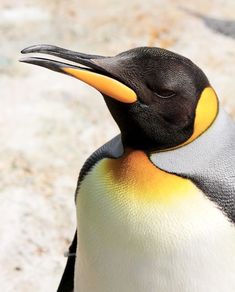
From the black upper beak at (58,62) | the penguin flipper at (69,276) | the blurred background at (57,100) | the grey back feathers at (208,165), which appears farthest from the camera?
the blurred background at (57,100)

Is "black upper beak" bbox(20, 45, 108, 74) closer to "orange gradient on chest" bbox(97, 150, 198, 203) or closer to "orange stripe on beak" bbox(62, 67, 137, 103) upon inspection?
"orange stripe on beak" bbox(62, 67, 137, 103)

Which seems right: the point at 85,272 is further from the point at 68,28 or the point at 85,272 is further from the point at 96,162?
the point at 68,28

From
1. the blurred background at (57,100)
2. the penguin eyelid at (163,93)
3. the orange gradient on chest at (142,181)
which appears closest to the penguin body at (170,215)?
the orange gradient on chest at (142,181)

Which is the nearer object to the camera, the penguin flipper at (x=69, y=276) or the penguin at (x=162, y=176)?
the penguin at (x=162, y=176)

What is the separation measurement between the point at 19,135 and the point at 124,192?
237 centimetres

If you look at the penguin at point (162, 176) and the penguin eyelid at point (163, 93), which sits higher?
the penguin eyelid at point (163, 93)

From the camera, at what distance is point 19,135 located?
4.10m

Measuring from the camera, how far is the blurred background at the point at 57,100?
3254 millimetres

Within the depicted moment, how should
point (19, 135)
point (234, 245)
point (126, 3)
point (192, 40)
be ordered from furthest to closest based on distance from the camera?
point (126, 3) < point (192, 40) < point (19, 135) < point (234, 245)

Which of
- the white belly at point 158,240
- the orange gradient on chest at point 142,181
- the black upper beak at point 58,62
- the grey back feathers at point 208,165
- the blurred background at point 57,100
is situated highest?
the black upper beak at point 58,62

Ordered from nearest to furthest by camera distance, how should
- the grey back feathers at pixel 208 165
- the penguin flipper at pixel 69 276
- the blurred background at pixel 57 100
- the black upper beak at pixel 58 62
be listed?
the black upper beak at pixel 58 62 < the grey back feathers at pixel 208 165 < the penguin flipper at pixel 69 276 < the blurred background at pixel 57 100

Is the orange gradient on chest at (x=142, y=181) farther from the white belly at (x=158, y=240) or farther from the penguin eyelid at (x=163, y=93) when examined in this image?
the penguin eyelid at (x=163, y=93)

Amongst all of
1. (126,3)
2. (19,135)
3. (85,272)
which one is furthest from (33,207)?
(126,3)

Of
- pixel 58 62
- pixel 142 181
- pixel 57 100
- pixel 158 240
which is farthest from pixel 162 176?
pixel 57 100
